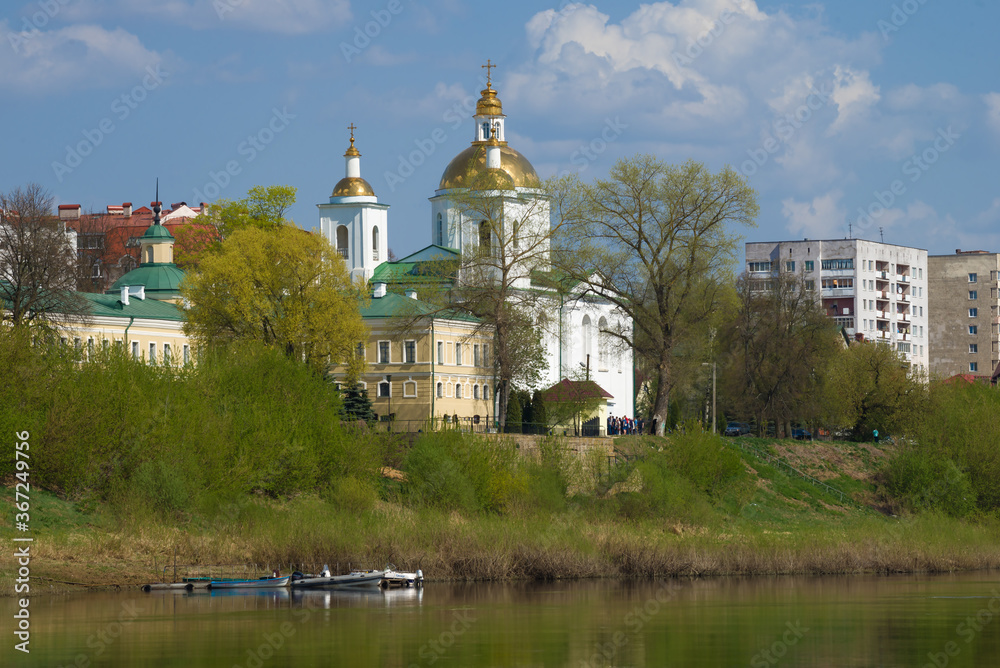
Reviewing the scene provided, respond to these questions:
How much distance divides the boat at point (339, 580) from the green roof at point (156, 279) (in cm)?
4559

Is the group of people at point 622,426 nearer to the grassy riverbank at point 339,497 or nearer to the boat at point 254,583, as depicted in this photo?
the grassy riverbank at point 339,497

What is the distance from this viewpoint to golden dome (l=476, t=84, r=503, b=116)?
91625mm

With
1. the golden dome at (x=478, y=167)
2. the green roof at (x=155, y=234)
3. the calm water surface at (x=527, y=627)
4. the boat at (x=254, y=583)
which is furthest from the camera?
the golden dome at (x=478, y=167)

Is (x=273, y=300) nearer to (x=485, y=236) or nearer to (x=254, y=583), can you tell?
(x=485, y=236)

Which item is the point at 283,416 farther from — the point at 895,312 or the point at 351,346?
the point at 895,312

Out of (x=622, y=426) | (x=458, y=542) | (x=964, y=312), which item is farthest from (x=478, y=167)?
(x=964, y=312)

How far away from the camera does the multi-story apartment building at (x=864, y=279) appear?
135 metres

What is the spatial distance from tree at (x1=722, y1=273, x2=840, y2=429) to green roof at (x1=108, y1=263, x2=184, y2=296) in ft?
98.1

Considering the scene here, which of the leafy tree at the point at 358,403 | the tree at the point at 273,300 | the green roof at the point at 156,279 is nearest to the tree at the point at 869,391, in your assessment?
the leafy tree at the point at 358,403

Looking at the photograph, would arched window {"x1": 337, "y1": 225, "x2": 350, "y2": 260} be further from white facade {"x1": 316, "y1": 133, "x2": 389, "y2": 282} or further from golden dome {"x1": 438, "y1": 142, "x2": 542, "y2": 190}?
golden dome {"x1": 438, "y1": 142, "x2": 542, "y2": 190}

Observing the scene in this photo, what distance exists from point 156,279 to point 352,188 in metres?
16.2

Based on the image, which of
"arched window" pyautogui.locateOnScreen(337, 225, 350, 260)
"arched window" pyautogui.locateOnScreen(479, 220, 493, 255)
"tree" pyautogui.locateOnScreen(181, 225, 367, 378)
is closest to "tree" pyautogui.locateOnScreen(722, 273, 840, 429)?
"arched window" pyautogui.locateOnScreen(479, 220, 493, 255)

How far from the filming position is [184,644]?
27.1 metres

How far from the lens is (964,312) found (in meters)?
142
